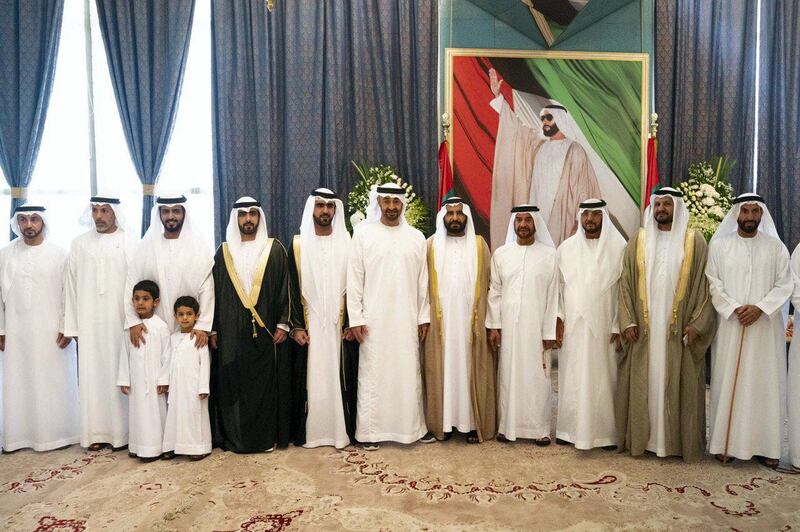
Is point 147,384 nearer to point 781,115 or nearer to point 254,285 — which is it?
point 254,285

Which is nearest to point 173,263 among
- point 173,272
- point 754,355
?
point 173,272

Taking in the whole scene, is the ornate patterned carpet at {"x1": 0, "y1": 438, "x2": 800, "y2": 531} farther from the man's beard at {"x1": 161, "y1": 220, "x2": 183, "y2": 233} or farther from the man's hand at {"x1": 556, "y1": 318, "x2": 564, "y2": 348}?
the man's beard at {"x1": 161, "y1": 220, "x2": 183, "y2": 233}

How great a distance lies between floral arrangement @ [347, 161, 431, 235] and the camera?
6.01 m

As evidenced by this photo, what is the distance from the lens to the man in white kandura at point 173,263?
4.05m

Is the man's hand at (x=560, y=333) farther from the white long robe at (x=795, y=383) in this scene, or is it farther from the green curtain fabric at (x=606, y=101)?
the green curtain fabric at (x=606, y=101)

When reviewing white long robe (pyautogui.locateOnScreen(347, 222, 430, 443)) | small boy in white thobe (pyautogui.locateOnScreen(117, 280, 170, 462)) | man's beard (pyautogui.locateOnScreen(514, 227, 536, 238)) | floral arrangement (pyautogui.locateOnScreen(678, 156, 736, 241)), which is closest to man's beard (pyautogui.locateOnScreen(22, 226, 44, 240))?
small boy in white thobe (pyautogui.locateOnScreen(117, 280, 170, 462))

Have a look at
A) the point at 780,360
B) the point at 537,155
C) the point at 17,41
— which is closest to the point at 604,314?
the point at 780,360

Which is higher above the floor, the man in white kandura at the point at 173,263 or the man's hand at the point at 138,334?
the man in white kandura at the point at 173,263

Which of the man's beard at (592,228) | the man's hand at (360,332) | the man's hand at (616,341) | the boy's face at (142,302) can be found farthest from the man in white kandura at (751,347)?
the boy's face at (142,302)

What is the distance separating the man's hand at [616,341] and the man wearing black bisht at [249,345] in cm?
229

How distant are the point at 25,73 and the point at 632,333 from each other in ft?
20.9

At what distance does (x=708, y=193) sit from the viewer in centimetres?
593

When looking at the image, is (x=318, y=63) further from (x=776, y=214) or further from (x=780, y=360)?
(x=776, y=214)

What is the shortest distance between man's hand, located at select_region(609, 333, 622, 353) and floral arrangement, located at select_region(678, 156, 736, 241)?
2.25 meters
